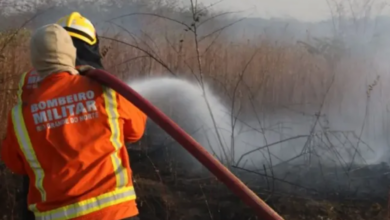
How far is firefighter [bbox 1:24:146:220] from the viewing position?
100 inches

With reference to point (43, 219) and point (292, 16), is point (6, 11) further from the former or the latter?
point (43, 219)

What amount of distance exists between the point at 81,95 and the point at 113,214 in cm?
51

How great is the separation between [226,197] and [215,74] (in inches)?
72.6

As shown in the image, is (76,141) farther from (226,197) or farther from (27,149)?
(226,197)

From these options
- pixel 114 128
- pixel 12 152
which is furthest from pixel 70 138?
pixel 12 152

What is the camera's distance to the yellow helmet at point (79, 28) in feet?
9.11

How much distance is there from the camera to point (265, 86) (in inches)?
245

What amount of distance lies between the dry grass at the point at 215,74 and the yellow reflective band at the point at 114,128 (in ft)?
5.95

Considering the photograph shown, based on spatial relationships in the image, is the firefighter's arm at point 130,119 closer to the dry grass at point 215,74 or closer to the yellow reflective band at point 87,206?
the yellow reflective band at point 87,206

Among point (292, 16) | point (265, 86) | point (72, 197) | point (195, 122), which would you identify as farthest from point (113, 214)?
point (292, 16)

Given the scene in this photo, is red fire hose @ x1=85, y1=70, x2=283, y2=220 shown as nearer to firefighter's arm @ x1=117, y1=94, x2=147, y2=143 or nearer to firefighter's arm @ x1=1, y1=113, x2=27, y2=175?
firefighter's arm @ x1=117, y1=94, x2=147, y2=143

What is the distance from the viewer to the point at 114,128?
2619 millimetres

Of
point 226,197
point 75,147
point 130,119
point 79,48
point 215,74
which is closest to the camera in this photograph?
point 75,147

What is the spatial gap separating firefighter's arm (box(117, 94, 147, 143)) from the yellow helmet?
13.5 inches
